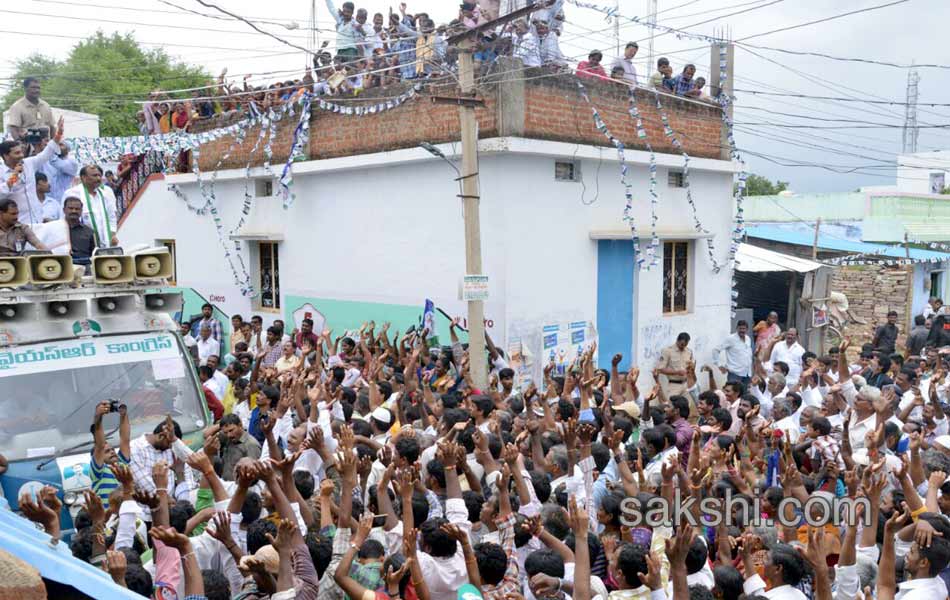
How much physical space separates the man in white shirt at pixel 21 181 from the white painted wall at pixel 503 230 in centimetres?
490

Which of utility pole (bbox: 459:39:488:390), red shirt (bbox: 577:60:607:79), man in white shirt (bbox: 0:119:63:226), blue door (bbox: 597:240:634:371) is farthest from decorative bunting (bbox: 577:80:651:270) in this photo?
man in white shirt (bbox: 0:119:63:226)

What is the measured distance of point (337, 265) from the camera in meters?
13.1

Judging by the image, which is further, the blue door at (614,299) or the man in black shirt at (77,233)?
the blue door at (614,299)

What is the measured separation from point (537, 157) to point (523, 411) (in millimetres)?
4553

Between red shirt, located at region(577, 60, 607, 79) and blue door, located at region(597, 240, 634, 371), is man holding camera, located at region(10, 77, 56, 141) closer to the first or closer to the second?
red shirt, located at region(577, 60, 607, 79)

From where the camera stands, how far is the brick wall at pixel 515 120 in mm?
10664

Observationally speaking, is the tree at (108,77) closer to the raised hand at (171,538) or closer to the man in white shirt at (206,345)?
the man in white shirt at (206,345)

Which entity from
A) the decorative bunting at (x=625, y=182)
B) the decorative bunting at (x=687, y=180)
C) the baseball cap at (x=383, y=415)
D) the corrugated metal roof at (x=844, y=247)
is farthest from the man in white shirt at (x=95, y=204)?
the corrugated metal roof at (x=844, y=247)

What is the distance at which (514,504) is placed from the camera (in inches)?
185

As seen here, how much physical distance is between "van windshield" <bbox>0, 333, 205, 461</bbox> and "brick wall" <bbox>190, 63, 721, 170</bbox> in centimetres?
561

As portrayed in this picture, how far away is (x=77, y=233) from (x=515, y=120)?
5566mm

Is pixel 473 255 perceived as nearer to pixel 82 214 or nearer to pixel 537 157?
pixel 537 157

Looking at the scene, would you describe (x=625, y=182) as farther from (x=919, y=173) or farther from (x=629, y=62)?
(x=919, y=173)

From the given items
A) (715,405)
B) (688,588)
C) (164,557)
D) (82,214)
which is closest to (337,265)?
(82,214)
